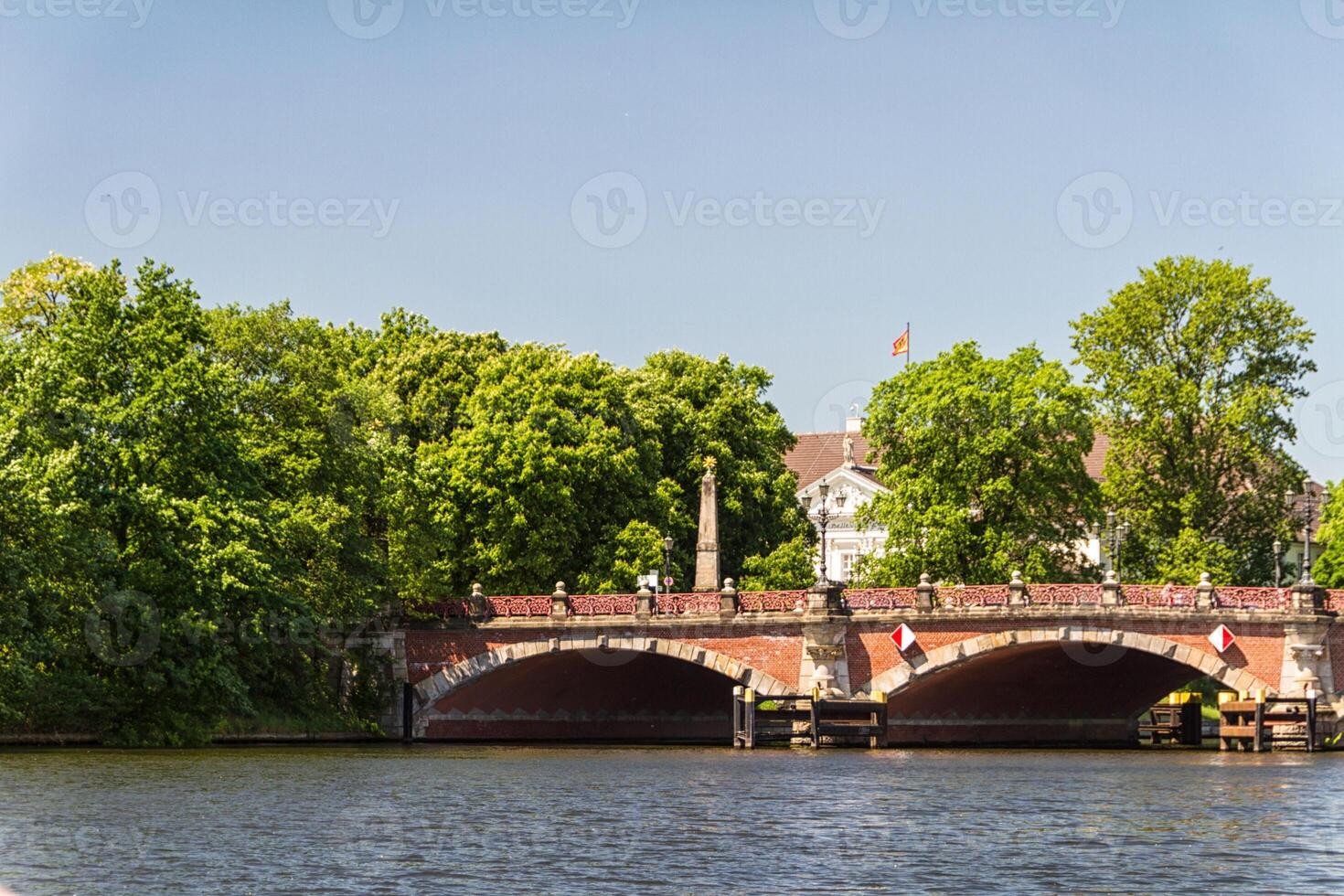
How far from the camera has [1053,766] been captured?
167 ft

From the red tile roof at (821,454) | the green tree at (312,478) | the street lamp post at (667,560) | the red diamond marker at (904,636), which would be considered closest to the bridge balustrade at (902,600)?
the red diamond marker at (904,636)

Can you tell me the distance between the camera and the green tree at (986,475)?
68.0 meters

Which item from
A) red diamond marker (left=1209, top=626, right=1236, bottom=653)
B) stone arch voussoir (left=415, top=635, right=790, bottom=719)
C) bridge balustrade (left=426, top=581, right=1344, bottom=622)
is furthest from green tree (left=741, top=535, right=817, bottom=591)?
red diamond marker (left=1209, top=626, right=1236, bottom=653)

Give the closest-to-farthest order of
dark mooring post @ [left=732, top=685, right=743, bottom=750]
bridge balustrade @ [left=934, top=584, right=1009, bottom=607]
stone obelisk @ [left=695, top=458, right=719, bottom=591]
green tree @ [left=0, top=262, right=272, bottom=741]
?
1. green tree @ [left=0, top=262, right=272, bottom=741]
2. bridge balustrade @ [left=934, top=584, right=1009, bottom=607]
3. dark mooring post @ [left=732, top=685, right=743, bottom=750]
4. stone obelisk @ [left=695, top=458, right=719, bottom=591]

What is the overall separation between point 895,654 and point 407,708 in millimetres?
14268

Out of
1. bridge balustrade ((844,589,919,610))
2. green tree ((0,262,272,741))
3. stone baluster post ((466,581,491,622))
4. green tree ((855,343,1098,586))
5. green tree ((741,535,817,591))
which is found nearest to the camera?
green tree ((0,262,272,741))

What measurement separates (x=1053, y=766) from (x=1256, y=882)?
77.1ft

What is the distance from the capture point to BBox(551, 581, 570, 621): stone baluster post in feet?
199

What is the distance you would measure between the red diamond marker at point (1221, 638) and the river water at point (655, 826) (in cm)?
533

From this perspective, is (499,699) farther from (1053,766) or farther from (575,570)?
(1053,766)

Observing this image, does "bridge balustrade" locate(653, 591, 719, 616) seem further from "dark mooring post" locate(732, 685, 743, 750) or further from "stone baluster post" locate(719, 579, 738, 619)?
"dark mooring post" locate(732, 685, 743, 750)

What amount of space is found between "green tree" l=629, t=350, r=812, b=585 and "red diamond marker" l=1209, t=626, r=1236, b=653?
1981cm

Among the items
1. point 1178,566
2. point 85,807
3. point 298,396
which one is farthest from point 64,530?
point 1178,566

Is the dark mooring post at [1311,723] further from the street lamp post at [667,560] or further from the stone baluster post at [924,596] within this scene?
the street lamp post at [667,560]
